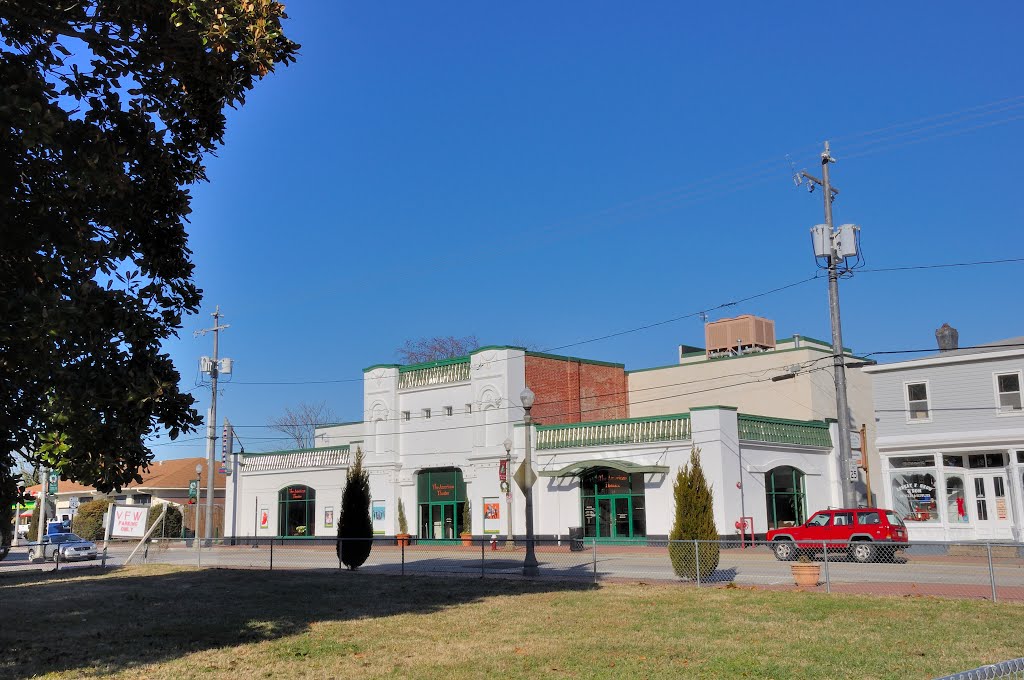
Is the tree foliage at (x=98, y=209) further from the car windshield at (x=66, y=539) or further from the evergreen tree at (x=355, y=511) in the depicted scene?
the car windshield at (x=66, y=539)

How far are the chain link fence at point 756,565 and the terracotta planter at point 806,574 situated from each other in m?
0.02

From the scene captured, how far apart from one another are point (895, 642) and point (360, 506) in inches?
752

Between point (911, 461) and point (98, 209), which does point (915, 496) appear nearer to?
point (911, 461)

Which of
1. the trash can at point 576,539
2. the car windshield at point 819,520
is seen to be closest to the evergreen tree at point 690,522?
the car windshield at point 819,520

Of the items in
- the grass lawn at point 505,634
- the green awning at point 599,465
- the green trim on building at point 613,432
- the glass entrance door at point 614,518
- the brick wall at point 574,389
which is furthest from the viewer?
the brick wall at point 574,389

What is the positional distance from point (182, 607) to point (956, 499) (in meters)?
28.9

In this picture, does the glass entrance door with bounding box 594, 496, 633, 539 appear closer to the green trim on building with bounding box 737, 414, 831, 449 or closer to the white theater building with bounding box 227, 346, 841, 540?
the white theater building with bounding box 227, 346, 841, 540

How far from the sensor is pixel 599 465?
4156 centimetres

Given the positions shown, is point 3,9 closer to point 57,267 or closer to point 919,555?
point 57,267

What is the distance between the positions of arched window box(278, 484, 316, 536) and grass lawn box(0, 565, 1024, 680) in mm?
33817

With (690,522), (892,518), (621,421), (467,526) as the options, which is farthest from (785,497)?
(690,522)

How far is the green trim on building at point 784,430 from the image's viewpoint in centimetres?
3984

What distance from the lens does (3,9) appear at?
37.4 ft

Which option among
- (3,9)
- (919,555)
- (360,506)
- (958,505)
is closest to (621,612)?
(3,9)
